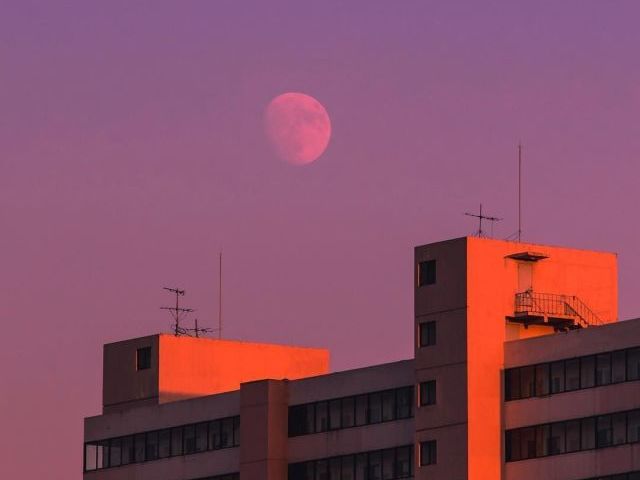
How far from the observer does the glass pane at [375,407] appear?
146500 millimetres

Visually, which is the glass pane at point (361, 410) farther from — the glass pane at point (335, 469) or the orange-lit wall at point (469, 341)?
the orange-lit wall at point (469, 341)

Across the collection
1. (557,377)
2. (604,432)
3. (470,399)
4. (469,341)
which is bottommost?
(604,432)

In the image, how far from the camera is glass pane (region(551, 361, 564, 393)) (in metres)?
138

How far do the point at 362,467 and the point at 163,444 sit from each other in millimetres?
18817

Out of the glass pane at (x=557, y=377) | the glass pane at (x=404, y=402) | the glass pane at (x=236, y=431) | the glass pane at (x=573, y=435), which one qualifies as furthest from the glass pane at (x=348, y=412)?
the glass pane at (x=573, y=435)

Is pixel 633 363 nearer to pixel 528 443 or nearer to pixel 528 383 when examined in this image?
pixel 528 383

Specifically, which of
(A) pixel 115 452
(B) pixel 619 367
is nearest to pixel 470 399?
(B) pixel 619 367

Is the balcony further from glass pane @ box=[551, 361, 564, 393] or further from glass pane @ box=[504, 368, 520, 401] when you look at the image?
glass pane @ box=[551, 361, 564, 393]

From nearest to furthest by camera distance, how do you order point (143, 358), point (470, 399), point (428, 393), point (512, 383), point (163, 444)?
point (470, 399) < point (512, 383) < point (428, 393) < point (163, 444) < point (143, 358)

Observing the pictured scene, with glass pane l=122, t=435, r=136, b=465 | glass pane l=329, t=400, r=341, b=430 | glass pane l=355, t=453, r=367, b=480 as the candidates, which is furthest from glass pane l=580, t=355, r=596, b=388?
glass pane l=122, t=435, r=136, b=465

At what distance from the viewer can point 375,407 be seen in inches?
5782

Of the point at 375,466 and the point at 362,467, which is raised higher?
the point at 362,467

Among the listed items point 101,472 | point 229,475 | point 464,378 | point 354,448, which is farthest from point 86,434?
point 464,378

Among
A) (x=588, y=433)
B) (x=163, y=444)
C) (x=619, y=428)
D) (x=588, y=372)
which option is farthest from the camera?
(x=163, y=444)
